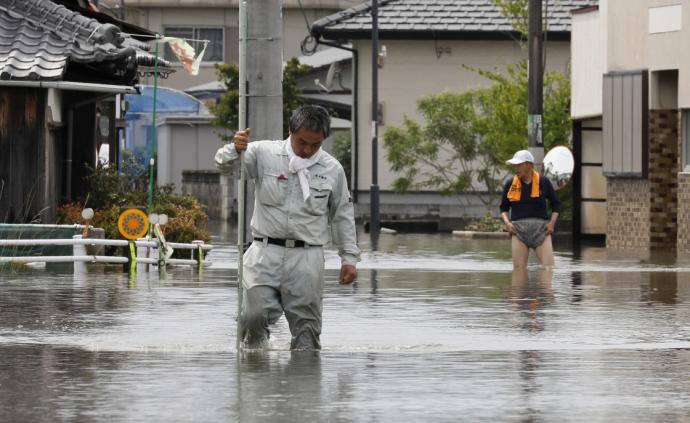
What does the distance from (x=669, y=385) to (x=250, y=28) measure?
5.42 m

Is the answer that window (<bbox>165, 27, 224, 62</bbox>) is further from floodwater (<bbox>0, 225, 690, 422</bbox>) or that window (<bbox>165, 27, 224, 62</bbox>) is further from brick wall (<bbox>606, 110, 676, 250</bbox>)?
floodwater (<bbox>0, 225, 690, 422</bbox>)

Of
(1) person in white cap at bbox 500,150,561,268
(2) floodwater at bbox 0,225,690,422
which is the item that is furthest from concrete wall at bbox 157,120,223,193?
(2) floodwater at bbox 0,225,690,422

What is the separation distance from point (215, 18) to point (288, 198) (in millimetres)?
57493

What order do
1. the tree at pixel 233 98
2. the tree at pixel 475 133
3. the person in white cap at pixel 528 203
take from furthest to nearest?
the tree at pixel 233 98 → the tree at pixel 475 133 → the person in white cap at pixel 528 203

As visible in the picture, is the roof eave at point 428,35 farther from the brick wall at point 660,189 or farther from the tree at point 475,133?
the brick wall at point 660,189

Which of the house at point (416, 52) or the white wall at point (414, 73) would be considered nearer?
the house at point (416, 52)

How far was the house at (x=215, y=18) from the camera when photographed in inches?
2682

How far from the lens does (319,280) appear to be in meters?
12.6

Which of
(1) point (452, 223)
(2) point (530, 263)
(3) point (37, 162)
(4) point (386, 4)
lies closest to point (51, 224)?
(3) point (37, 162)

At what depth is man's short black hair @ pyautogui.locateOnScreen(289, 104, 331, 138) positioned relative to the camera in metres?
12.5

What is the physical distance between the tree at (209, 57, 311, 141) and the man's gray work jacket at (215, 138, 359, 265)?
3930cm

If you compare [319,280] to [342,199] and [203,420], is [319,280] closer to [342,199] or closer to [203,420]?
[342,199]

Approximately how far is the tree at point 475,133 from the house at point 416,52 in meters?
1.41

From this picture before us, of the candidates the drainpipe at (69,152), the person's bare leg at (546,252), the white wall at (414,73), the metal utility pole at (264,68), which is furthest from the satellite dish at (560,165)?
the metal utility pole at (264,68)
